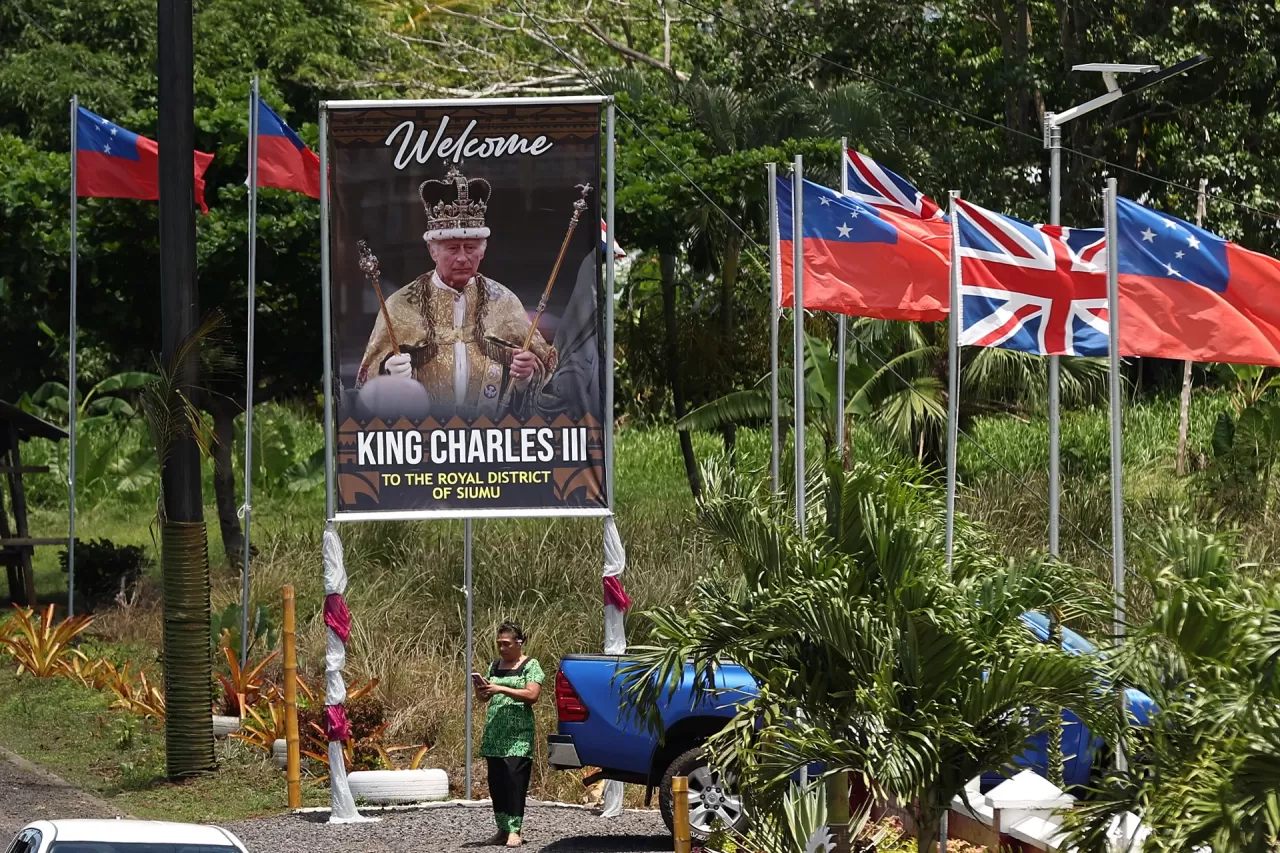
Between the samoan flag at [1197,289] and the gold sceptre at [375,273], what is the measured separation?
17.5 ft

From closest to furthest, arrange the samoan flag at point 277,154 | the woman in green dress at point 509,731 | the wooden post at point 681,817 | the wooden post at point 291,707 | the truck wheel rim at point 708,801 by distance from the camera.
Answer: the wooden post at point 681,817 → the truck wheel rim at point 708,801 → the woman in green dress at point 509,731 → the wooden post at point 291,707 → the samoan flag at point 277,154

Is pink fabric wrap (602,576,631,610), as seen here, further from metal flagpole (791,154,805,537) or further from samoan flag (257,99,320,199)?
samoan flag (257,99,320,199)

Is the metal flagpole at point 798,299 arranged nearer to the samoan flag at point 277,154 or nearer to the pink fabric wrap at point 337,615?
the pink fabric wrap at point 337,615

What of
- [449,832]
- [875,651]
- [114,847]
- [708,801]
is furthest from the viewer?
[449,832]

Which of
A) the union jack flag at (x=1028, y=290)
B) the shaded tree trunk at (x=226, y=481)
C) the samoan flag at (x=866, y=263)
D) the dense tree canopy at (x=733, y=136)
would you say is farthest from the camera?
the shaded tree trunk at (x=226, y=481)

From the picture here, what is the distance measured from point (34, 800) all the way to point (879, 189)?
28.7 ft

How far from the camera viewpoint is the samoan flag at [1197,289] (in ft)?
41.8

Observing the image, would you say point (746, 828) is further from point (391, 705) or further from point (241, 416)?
point (241, 416)

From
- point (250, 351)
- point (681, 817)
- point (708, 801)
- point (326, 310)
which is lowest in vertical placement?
point (708, 801)

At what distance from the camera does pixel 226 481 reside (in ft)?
85.1

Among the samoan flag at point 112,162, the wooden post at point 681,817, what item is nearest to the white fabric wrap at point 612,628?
the wooden post at point 681,817

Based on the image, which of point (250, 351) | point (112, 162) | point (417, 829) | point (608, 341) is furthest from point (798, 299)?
point (112, 162)

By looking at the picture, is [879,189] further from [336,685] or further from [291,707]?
[291,707]

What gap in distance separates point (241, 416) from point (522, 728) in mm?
19128
